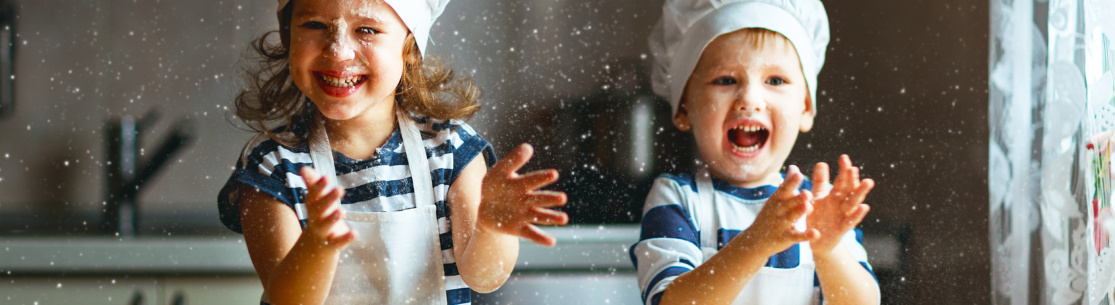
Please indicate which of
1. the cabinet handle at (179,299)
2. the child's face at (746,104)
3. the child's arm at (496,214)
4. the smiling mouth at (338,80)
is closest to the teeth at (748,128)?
the child's face at (746,104)

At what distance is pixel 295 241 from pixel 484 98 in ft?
0.48

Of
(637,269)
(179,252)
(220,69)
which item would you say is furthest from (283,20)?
(637,269)

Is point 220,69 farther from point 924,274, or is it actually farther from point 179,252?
point 924,274

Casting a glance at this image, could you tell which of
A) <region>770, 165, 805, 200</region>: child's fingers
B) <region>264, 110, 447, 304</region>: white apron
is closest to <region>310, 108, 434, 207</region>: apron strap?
<region>264, 110, 447, 304</region>: white apron

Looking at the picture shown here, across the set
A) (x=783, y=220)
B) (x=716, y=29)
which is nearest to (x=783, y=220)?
(x=783, y=220)

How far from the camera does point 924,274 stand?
54 cm

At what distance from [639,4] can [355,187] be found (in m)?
0.23

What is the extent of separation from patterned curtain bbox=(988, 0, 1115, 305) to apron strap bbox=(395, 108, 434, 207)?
41 cm

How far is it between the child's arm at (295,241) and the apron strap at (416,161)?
0.05m

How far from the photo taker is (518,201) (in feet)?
1.37

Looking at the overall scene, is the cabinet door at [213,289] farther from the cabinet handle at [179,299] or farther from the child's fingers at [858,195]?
the child's fingers at [858,195]

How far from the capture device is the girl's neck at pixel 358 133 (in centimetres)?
44

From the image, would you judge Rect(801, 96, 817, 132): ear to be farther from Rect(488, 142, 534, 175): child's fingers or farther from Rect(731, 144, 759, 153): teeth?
Rect(488, 142, 534, 175): child's fingers

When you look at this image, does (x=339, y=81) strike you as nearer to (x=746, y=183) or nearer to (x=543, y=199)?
(x=543, y=199)
